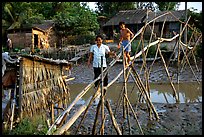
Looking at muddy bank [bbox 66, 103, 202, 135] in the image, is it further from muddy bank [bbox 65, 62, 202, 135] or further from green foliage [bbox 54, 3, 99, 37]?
green foliage [bbox 54, 3, 99, 37]

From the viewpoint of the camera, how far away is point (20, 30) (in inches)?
1103

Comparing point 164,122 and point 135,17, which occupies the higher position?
point 135,17

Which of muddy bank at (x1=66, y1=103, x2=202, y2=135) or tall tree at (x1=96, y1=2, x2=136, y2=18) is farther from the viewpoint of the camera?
tall tree at (x1=96, y1=2, x2=136, y2=18)

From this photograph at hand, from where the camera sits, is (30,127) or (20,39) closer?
(30,127)

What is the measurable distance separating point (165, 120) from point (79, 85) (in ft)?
27.5

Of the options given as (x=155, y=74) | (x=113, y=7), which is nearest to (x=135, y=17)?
(x=113, y=7)

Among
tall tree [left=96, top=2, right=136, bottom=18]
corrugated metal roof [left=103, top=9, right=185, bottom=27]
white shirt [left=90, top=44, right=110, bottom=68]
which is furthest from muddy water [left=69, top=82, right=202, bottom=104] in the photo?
tall tree [left=96, top=2, right=136, bottom=18]

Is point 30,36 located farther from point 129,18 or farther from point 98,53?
point 98,53

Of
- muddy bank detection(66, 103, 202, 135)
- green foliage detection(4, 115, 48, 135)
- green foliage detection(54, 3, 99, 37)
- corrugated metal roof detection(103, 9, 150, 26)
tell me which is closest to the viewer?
green foliage detection(4, 115, 48, 135)

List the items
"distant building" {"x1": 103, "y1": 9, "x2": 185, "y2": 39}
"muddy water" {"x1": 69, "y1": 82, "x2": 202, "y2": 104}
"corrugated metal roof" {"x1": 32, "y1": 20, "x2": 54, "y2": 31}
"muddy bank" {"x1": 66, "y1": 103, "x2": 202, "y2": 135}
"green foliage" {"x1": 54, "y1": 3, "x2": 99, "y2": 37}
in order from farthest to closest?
"corrugated metal roof" {"x1": 32, "y1": 20, "x2": 54, "y2": 31} < "distant building" {"x1": 103, "y1": 9, "x2": 185, "y2": 39} < "green foliage" {"x1": 54, "y1": 3, "x2": 99, "y2": 37} < "muddy water" {"x1": 69, "y1": 82, "x2": 202, "y2": 104} < "muddy bank" {"x1": 66, "y1": 103, "x2": 202, "y2": 135}

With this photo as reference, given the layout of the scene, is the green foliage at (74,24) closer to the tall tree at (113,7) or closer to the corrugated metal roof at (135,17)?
the corrugated metal roof at (135,17)

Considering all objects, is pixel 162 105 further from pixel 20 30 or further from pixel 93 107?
pixel 20 30

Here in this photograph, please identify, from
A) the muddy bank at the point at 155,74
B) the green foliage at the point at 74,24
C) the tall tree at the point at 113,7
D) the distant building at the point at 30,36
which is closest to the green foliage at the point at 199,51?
the muddy bank at the point at 155,74

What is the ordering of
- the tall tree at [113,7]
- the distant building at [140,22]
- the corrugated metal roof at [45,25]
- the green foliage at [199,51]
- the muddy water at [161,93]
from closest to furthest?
the muddy water at [161,93], the green foliage at [199,51], the distant building at [140,22], the corrugated metal roof at [45,25], the tall tree at [113,7]
